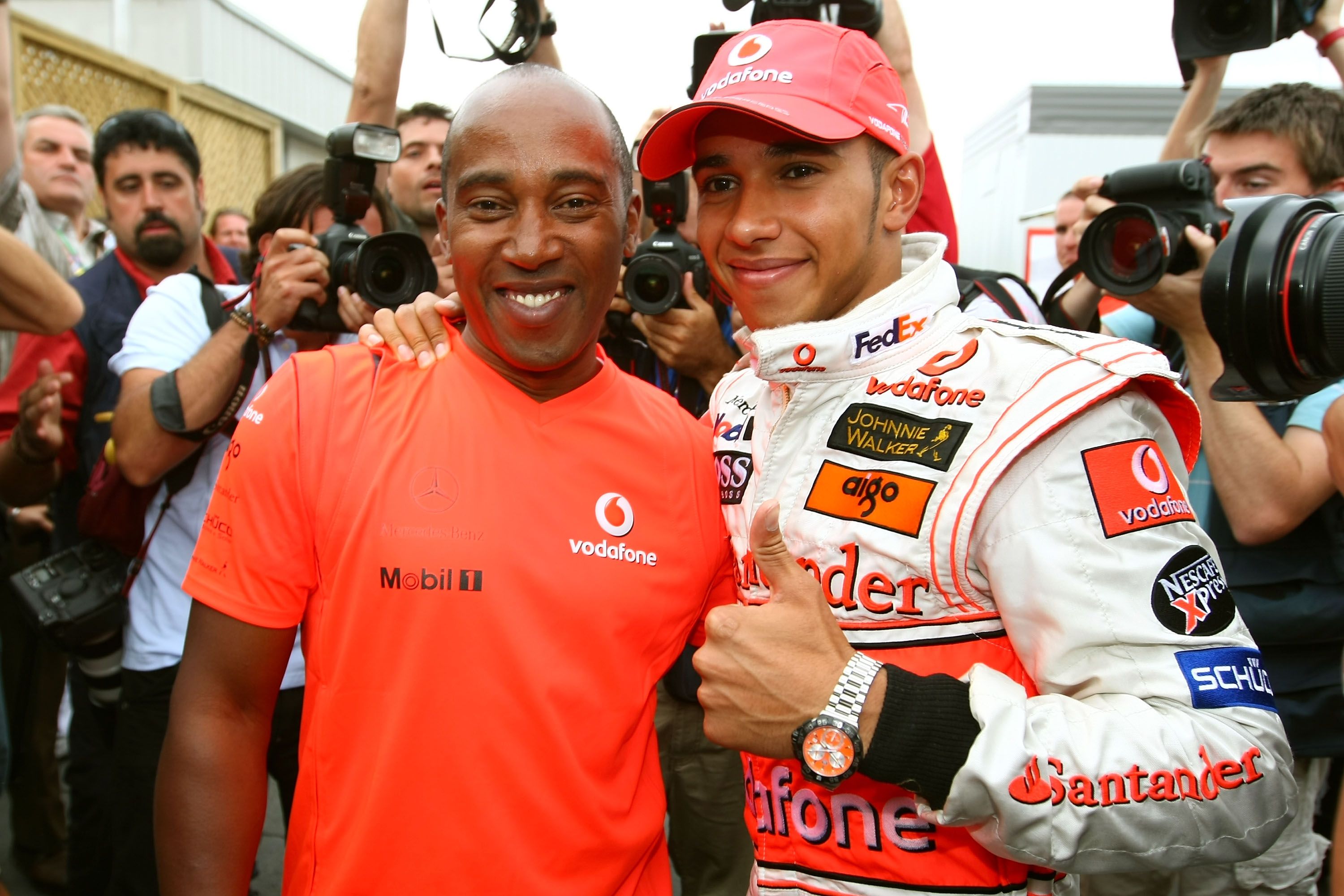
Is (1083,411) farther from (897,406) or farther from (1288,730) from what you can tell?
(1288,730)

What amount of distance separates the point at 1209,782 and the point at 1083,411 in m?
0.48

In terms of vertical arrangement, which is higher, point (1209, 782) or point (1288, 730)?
point (1209, 782)

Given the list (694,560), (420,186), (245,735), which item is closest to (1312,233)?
(694,560)

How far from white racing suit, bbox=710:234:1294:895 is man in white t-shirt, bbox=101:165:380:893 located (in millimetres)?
1451

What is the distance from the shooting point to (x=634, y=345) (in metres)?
2.99

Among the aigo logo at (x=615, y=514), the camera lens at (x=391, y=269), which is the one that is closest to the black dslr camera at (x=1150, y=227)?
the aigo logo at (x=615, y=514)

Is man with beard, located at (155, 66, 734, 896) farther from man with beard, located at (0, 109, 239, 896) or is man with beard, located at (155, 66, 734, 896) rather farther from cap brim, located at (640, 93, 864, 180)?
man with beard, located at (0, 109, 239, 896)

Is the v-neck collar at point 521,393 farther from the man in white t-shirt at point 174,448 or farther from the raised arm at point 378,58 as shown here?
the raised arm at point 378,58

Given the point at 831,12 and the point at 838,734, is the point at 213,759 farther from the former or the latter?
the point at 831,12

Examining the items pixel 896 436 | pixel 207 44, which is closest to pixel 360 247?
pixel 896 436

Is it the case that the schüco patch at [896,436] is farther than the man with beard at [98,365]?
No

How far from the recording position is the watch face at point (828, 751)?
1.24m

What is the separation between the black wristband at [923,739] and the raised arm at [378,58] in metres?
2.31

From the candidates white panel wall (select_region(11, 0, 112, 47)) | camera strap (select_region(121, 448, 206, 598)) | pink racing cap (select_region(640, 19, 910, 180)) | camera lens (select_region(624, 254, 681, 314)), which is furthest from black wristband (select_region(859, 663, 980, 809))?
white panel wall (select_region(11, 0, 112, 47))
